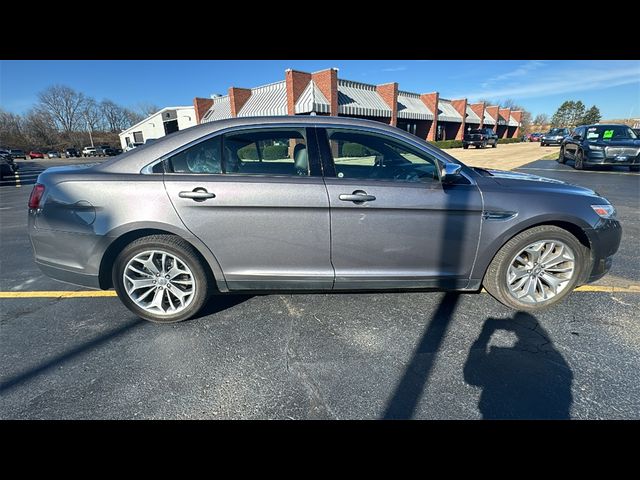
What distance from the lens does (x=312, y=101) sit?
20.8 metres

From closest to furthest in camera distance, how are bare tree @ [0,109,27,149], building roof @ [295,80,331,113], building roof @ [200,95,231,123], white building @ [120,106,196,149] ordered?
building roof @ [295,80,331,113] < building roof @ [200,95,231,123] < white building @ [120,106,196,149] < bare tree @ [0,109,27,149]

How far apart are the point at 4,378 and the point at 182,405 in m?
1.41

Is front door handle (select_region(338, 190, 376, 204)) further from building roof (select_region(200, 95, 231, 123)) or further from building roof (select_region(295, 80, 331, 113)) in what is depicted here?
building roof (select_region(200, 95, 231, 123))

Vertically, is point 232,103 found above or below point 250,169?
above

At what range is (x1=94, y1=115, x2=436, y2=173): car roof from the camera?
8.54 ft

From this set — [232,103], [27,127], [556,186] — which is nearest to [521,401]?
[556,186]

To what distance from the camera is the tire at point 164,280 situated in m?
2.61

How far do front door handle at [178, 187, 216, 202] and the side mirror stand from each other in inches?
75.2

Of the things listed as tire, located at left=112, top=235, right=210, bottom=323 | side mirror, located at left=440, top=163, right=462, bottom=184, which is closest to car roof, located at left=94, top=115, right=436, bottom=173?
side mirror, located at left=440, top=163, right=462, bottom=184

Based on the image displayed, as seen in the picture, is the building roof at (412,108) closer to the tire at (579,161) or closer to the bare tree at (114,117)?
the tire at (579,161)

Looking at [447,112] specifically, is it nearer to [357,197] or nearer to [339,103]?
[339,103]

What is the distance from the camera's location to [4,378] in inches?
85.4

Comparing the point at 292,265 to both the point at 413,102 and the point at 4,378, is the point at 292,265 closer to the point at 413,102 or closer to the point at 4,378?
the point at 4,378
